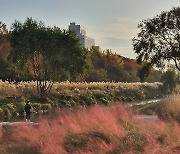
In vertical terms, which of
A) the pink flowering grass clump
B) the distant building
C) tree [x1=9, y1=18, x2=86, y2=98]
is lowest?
the pink flowering grass clump

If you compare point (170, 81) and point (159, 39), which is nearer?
point (159, 39)

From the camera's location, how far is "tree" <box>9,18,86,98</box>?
35500mm

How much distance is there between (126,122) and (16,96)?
20.0 meters

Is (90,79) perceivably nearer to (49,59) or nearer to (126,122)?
(49,59)

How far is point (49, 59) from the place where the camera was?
3581 centimetres

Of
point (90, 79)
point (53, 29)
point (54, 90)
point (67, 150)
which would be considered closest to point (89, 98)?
point (54, 90)

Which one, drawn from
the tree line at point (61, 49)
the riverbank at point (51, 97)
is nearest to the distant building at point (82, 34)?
the riverbank at point (51, 97)

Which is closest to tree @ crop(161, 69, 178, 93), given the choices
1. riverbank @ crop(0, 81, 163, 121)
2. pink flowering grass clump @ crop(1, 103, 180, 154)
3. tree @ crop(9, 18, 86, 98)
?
riverbank @ crop(0, 81, 163, 121)

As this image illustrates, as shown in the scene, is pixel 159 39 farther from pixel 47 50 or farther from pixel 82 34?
pixel 82 34

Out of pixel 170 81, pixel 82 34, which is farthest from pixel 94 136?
pixel 82 34

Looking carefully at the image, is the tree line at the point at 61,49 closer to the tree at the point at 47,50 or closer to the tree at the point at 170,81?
the tree at the point at 47,50

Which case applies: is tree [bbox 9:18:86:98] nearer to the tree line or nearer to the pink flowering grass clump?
the tree line

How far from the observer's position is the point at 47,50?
35.7 meters

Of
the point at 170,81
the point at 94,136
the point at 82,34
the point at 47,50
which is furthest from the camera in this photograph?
the point at 82,34
